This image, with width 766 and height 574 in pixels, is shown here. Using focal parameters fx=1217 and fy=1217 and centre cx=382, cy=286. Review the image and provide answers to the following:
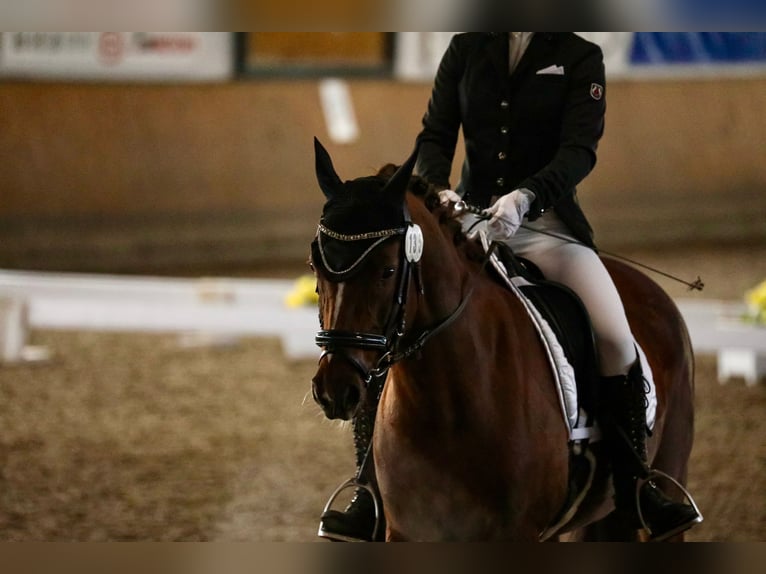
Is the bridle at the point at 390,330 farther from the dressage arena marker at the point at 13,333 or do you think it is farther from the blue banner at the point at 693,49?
the blue banner at the point at 693,49

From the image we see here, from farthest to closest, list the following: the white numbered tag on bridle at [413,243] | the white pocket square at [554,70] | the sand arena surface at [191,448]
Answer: the sand arena surface at [191,448]
the white pocket square at [554,70]
the white numbered tag on bridle at [413,243]

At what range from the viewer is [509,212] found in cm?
268

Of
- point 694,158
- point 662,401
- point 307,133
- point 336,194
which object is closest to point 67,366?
point 307,133

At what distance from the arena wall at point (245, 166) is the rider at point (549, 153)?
680 centimetres

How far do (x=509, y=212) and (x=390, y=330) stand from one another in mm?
491

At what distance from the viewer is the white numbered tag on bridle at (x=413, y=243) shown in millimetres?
2350

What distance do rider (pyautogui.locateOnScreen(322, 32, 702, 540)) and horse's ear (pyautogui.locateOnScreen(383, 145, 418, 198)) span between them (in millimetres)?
507

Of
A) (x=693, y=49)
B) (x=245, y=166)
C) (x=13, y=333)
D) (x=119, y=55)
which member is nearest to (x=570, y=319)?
(x=13, y=333)

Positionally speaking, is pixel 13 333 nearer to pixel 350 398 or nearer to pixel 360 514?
pixel 360 514

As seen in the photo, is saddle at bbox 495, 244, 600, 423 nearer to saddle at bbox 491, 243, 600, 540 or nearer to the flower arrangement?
saddle at bbox 491, 243, 600, 540

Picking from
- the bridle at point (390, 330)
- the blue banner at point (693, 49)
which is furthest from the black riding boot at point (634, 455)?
the blue banner at point (693, 49)

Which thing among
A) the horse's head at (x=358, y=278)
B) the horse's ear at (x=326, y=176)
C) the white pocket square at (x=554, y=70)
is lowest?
the horse's head at (x=358, y=278)

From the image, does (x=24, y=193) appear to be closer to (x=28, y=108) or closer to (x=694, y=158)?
(x=28, y=108)

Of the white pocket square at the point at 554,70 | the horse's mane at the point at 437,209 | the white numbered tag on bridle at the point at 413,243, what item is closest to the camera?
the white numbered tag on bridle at the point at 413,243
